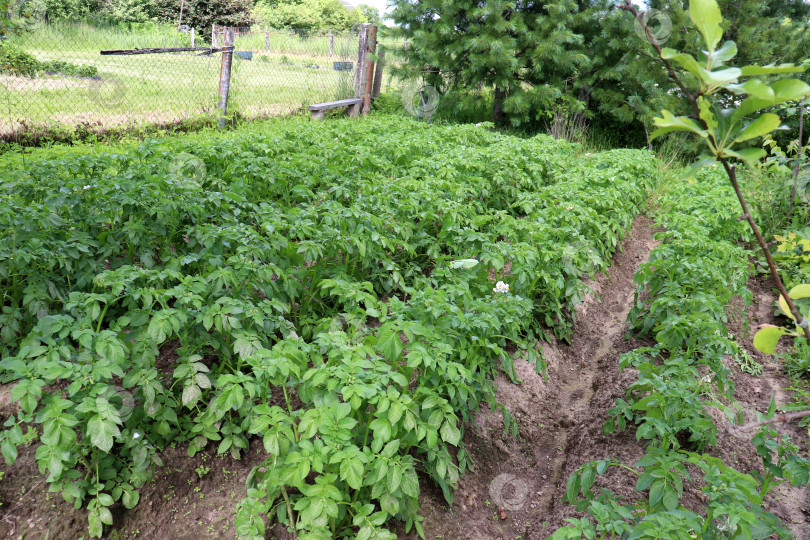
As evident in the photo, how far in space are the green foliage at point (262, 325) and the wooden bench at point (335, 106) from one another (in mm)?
5018

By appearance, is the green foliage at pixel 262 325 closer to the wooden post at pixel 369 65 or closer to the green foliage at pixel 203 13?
the wooden post at pixel 369 65

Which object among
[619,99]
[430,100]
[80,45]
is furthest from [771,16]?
[80,45]

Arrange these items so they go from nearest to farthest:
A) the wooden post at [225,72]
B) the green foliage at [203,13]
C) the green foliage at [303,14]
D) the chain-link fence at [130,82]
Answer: the chain-link fence at [130,82], the wooden post at [225,72], the green foliage at [203,13], the green foliage at [303,14]

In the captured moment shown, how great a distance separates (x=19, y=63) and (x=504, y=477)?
8.90m

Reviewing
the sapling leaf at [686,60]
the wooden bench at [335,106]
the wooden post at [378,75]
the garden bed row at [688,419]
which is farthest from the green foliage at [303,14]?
the sapling leaf at [686,60]

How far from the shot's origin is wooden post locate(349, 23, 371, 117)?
11.1m

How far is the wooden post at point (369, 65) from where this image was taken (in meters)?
11.2

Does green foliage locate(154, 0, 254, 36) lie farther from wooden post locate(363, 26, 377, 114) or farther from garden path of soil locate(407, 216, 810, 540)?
garden path of soil locate(407, 216, 810, 540)

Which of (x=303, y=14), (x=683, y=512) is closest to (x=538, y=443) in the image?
(x=683, y=512)

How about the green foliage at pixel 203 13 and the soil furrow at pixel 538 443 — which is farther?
the green foliage at pixel 203 13

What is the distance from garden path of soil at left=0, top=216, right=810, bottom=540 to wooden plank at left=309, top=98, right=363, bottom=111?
7.06 meters

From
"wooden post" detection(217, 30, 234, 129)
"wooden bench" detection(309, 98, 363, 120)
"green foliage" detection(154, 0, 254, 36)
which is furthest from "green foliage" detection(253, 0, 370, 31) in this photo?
"wooden post" detection(217, 30, 234, 129)

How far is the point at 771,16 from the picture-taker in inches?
478

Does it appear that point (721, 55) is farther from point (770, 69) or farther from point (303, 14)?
point (303, 14)
